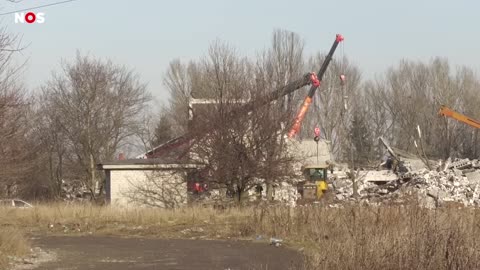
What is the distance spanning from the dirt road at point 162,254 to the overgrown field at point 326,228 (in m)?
0.97

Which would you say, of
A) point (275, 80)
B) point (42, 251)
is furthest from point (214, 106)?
point (42, 251)

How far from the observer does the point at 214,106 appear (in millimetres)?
30312

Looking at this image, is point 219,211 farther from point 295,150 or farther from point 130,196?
point 130,196

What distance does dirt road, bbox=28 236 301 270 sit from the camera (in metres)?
14.4

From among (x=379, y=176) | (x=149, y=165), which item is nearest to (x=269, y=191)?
(x=149, y=165)

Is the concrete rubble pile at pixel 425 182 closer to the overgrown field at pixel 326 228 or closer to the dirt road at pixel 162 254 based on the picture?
the overgrown field at pixel 326 228

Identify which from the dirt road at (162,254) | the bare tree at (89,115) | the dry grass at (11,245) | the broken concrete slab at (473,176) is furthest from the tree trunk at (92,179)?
the dry grass at (11,245)

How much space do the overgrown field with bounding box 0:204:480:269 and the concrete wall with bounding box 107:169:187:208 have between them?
16.6 ft

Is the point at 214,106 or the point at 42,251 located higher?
the point at 214,106

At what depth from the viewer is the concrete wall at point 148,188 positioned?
104 ft

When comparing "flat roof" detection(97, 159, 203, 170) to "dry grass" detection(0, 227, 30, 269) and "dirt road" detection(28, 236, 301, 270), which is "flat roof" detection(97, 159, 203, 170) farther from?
"dry grass" detection(0, 227, 30, 269)

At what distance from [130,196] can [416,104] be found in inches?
2008

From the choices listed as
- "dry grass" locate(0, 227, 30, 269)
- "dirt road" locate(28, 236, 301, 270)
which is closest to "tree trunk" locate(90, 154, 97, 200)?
"dirt road" locate(28, 236, 301, 270)

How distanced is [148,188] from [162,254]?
55.2ft
